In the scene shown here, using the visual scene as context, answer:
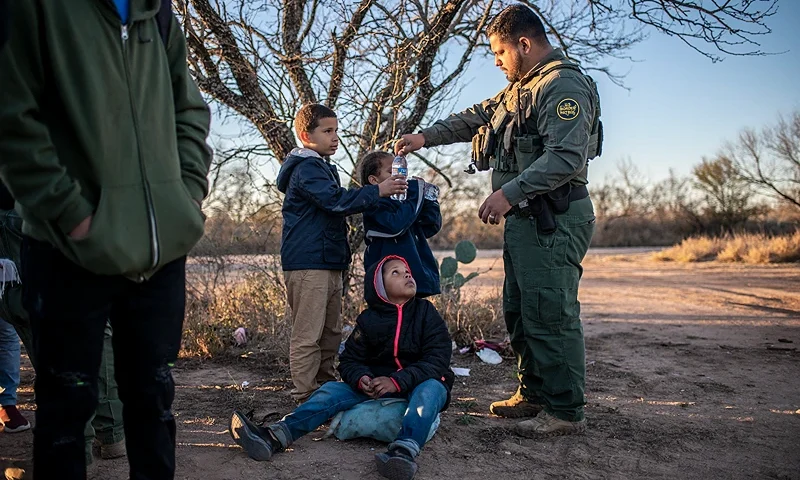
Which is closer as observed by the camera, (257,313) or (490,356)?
(490,356)

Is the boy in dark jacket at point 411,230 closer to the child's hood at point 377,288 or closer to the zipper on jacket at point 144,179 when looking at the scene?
the child's hood at point 377,288

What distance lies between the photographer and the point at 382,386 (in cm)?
339

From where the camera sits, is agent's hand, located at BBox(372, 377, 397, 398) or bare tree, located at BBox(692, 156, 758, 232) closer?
agent's hand, located at BBox(372, 377, 397, 398)

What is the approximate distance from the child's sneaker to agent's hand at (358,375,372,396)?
1.92 metres

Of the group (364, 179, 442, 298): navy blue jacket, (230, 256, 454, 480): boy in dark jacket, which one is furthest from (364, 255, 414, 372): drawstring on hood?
(364, 179, 442, 298): navy blue jacket

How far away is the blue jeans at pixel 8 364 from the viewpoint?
3.57 m

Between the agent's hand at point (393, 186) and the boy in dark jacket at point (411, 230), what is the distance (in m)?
0.14

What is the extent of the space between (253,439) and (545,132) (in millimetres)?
2258

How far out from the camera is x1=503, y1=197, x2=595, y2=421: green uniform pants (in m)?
3.55

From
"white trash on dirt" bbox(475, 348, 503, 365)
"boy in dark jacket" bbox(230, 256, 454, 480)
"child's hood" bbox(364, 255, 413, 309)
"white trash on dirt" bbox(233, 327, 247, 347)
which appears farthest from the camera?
"white trash on dirt" bbox(233, 327, 247, 347)

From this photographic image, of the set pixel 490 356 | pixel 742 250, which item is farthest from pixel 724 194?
pixel 490 356

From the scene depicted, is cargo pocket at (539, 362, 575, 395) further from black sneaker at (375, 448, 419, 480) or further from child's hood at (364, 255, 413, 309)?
black sneaker at (375, 448, 419, 480)

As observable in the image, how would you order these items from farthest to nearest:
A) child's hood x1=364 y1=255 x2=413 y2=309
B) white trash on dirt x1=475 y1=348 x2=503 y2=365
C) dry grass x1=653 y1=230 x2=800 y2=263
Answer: dry grass x1=653 y1=230 x2=800 y2=263 → white trash on dirt x1=475 y1=348 x2=503 y2=365 → child's hood x1=364 y1=255 x2=413 y2=309

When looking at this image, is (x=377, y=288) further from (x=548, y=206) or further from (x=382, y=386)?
(x=548, y=206)
